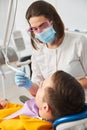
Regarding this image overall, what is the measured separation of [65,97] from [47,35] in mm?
520

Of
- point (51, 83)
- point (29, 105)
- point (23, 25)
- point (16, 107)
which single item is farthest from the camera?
point (23, 25)

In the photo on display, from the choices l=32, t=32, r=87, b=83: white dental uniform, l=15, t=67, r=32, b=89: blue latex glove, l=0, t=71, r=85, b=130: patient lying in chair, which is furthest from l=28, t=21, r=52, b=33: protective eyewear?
l=0, t=71, r=85, b=130: patient lying in chair

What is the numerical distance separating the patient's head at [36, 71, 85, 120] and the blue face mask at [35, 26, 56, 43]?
400mm

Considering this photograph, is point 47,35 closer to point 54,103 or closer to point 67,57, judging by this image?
point 67,57

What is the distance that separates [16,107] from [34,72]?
0.31m

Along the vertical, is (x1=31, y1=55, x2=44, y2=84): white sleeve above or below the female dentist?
below

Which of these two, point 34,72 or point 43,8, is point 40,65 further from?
point 43,8

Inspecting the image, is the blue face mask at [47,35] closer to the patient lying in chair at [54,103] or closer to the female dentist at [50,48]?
the female dentist at [50,48]

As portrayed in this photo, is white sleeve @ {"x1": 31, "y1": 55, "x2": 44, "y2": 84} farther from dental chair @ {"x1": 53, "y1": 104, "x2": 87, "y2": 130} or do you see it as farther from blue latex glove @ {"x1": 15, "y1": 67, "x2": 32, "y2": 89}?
dental chair @ {"x1": 53, "y1": 104, "x2": 87, "y2": 130}

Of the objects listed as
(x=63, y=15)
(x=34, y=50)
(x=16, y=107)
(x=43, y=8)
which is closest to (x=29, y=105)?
(x=16, y=107)

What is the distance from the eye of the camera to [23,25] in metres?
3.85

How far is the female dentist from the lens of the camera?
1543mm

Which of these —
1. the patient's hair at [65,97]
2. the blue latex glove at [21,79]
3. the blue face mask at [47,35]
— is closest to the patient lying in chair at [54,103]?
the patient's hair at [65,97]

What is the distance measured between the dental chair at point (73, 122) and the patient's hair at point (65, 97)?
8 centimetres
